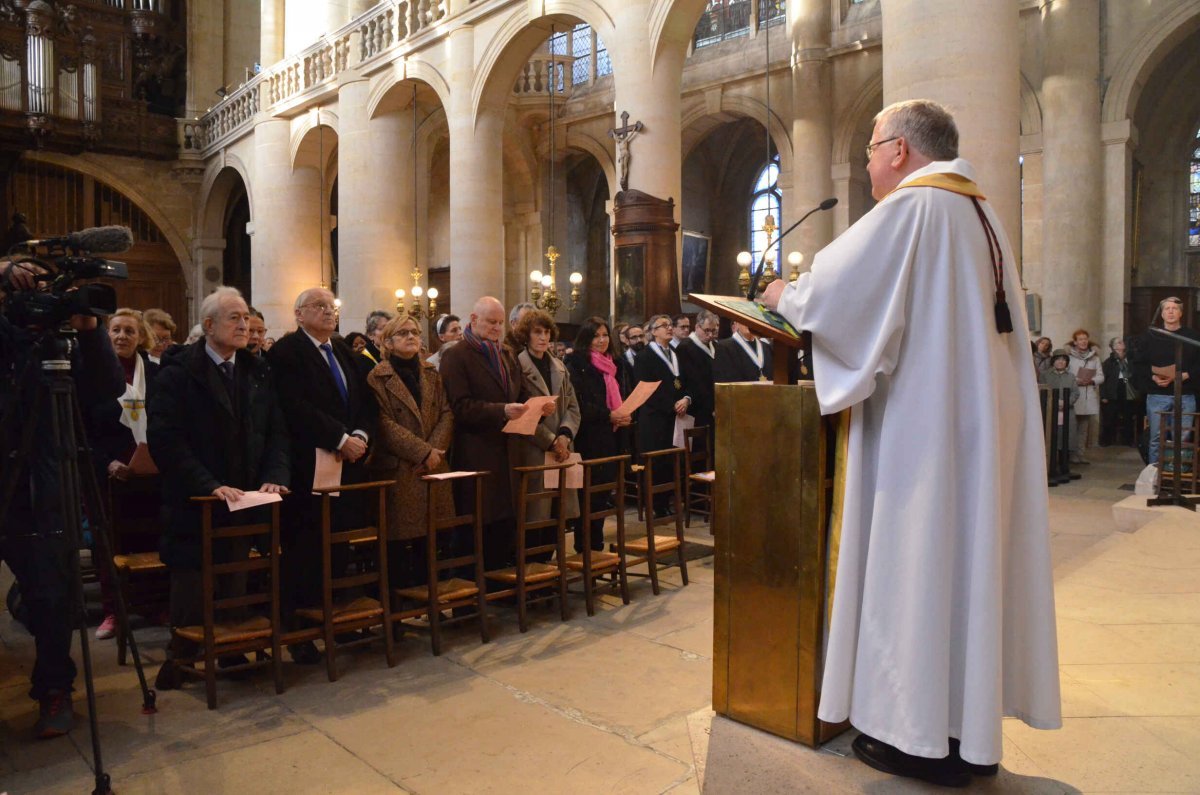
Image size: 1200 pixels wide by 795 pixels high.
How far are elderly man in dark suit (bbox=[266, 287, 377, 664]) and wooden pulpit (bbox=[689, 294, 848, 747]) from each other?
217 cm

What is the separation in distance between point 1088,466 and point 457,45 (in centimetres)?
1046

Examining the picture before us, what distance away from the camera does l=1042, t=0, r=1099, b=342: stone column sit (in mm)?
12164

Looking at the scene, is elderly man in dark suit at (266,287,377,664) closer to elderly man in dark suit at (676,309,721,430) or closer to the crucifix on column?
elderly man in dark suit at (676,309,721,430)

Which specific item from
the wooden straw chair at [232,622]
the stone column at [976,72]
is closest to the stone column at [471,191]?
the stone column at [976,72]

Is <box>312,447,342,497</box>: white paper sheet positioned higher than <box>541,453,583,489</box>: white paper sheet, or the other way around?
<box>312,447,342,497</box>: white paper sheet

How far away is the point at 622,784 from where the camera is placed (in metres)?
2.56

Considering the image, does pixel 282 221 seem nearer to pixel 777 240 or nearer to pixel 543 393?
pixel 543 393

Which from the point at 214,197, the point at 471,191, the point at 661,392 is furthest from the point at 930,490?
the point at 214,197

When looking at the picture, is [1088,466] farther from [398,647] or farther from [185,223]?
[185,223]

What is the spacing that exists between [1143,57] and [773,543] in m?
13.1

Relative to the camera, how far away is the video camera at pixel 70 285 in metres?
2.64

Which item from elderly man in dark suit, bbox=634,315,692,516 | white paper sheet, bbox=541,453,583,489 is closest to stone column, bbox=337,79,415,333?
elderly man in dark suit, bbox=634,315,692,516

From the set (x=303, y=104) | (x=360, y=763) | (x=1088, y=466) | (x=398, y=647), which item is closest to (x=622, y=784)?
(x=360, y=763)

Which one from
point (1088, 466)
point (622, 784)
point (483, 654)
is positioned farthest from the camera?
point (1088, 466)
